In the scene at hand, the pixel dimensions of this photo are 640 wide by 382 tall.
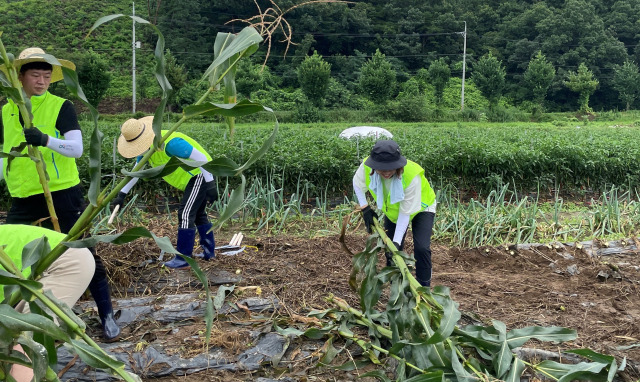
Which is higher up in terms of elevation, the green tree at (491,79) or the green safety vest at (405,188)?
the green safety vest at (405,188)

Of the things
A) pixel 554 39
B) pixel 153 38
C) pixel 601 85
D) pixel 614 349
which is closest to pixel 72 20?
pixel 153 38

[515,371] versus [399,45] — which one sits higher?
[399,45]

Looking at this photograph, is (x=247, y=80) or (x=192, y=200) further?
(x=247, y=80)

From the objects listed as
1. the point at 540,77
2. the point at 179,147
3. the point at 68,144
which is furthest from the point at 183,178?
the point at 540,77

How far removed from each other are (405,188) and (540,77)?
43150 millimetres

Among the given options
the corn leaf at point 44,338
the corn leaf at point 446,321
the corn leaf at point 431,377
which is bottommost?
the corn leaf at point 431,377

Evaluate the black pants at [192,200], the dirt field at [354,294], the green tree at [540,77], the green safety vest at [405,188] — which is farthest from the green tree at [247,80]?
the green safety vest at [405,188]

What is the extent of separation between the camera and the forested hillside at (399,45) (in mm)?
39781

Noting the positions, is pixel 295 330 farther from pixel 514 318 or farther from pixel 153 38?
pixel 153 38

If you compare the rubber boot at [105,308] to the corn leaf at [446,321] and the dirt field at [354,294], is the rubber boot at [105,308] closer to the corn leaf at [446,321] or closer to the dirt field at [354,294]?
the dirt field at [354,294]

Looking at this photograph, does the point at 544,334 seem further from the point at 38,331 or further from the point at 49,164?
the point at 49,164

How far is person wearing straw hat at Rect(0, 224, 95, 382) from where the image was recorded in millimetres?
1991

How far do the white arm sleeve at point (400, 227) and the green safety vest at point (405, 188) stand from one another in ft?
0.46

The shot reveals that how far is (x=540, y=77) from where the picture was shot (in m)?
42.2
